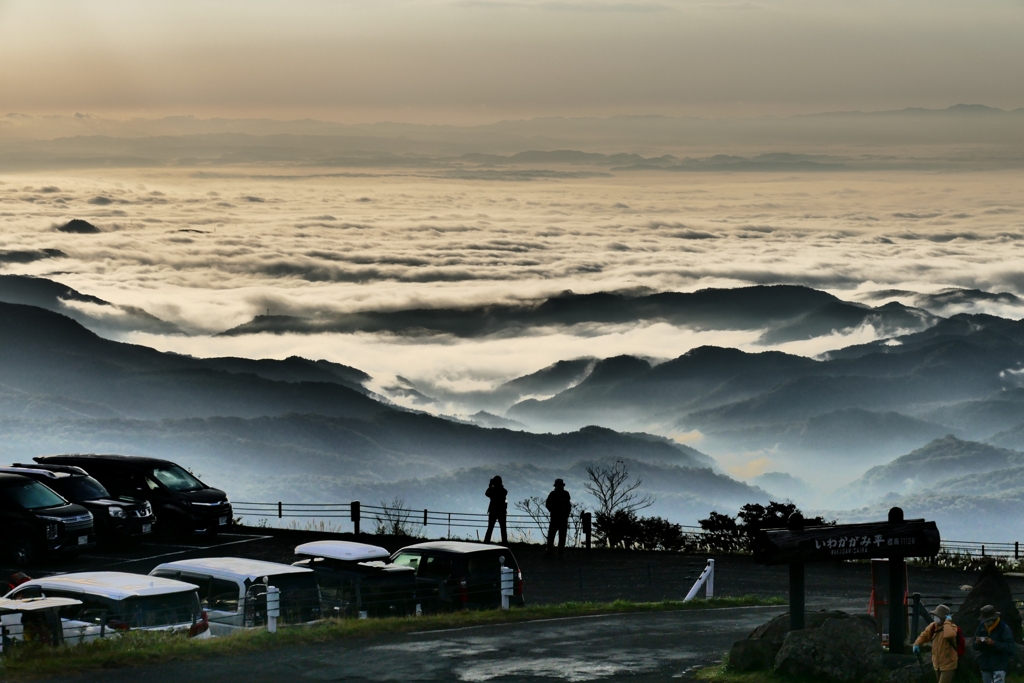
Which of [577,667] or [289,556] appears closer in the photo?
[577,667]

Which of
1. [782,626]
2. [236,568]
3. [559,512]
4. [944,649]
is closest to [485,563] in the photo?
[236,568]

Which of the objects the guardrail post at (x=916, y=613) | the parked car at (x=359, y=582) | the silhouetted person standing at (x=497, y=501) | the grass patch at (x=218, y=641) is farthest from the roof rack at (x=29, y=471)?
the guardrail post at (x=916, y=613)

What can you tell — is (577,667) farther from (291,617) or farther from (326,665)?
(291,617)

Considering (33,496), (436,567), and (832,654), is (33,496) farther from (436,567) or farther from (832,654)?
(832,654)

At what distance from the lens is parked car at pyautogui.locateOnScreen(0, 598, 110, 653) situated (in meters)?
16.9

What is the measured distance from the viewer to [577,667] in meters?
17.1

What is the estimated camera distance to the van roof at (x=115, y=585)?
674 inches

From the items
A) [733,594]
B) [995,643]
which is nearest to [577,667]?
[995,643]

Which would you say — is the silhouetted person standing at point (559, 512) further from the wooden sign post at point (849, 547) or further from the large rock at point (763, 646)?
the wooden sign post at point (849, 547)

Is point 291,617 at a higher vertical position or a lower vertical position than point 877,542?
lower

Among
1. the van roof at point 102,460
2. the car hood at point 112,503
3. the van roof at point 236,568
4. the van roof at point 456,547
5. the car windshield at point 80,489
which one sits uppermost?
the van roof at point 102,460

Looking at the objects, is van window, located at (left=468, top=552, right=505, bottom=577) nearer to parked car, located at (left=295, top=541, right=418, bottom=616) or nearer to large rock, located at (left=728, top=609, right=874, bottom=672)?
parked car, located at (left=295, top=541, right=418, bottom=616)

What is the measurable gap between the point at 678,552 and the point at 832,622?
51.7 ft

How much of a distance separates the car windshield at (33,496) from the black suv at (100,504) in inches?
26.3
